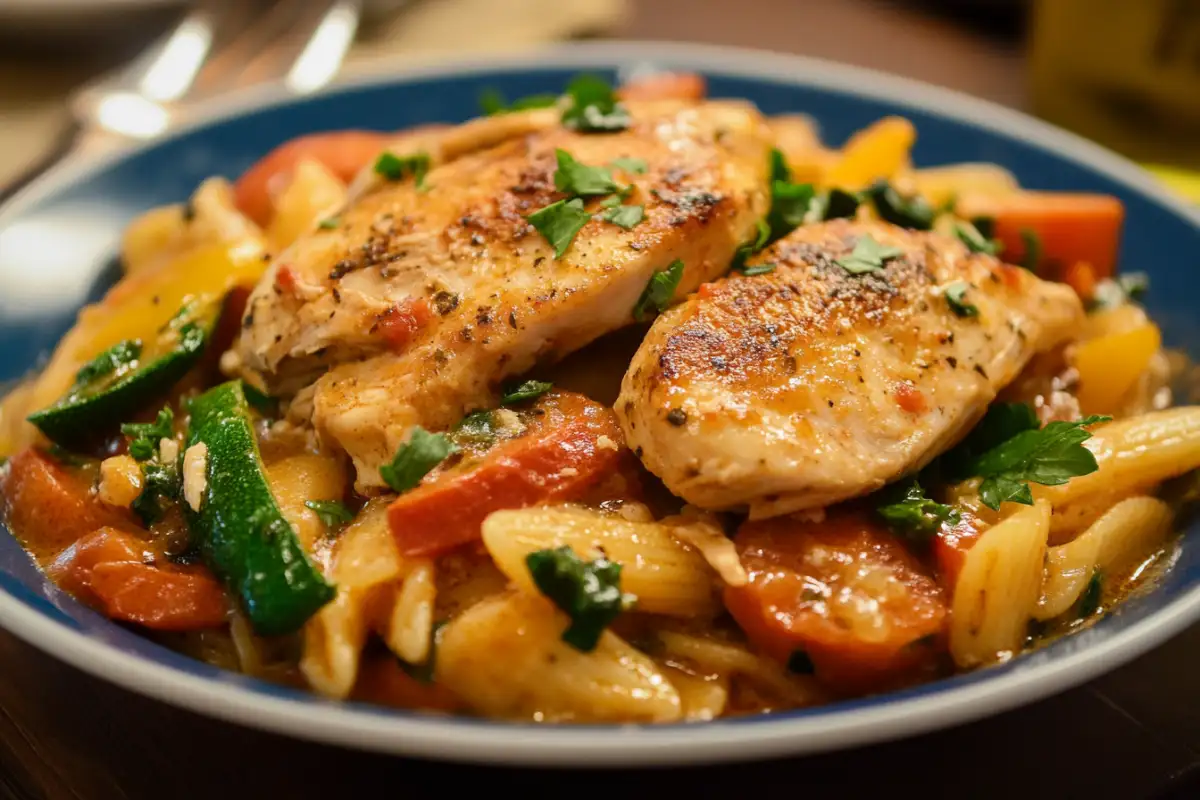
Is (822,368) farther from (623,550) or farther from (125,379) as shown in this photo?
(125,379)

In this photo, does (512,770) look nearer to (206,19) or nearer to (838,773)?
(838,773)

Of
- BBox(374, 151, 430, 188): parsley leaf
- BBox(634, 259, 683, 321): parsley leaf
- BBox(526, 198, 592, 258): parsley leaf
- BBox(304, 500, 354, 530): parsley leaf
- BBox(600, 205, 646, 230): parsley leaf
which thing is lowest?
BBox(304, 500, 354, 530): parsley leaf

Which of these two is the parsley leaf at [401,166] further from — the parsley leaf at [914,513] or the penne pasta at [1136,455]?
the penne pasta at [1136,455]

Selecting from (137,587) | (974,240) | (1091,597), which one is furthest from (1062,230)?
(137,587)

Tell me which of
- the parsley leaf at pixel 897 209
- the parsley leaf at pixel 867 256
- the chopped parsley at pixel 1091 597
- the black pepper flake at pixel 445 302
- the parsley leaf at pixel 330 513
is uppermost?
the black pepper flake at pixel 445 302

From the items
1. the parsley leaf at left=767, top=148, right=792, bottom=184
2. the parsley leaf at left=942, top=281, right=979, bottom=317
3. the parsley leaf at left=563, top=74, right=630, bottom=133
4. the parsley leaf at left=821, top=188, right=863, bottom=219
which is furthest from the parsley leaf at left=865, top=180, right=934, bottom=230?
the parsley leaf at left=563, top=74, right=630, bottom=133

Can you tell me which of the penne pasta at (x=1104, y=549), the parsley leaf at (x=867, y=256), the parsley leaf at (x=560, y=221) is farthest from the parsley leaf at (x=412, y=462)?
the penne pasta at (x=1104, y=549)

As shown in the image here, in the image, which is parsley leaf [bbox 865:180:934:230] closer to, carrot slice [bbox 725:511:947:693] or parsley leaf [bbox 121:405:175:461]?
carrot slice [bbox 725:511:947:693]
